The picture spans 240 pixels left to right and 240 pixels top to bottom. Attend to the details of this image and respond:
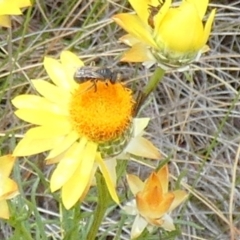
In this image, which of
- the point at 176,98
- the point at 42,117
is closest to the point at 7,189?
the point at 42,117

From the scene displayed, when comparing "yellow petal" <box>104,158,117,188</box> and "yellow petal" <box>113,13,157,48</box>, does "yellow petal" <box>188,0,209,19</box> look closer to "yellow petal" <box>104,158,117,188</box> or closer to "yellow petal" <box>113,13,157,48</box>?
"yellow petal" <box>113,13,157,48</box>

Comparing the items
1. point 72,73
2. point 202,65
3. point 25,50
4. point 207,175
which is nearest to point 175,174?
point 207,175

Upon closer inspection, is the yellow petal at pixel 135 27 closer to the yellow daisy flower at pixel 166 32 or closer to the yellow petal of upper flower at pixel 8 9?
the yellow daisy flower at pixel 166 32

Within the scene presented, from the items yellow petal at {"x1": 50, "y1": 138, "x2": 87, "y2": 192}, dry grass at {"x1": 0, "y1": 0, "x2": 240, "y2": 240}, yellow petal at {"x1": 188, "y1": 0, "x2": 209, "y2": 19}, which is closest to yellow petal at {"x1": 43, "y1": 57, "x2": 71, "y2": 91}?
yellow petal at {"x1": 50, "y1": 138, "x2": 87, "y2": 192}

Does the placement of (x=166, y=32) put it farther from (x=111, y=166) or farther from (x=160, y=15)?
(x=111, y=166)

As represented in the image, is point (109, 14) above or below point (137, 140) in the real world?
below

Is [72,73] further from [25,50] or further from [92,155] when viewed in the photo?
[25,50]

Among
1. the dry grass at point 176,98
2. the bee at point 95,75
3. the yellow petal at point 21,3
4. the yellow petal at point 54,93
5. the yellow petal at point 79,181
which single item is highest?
the yellow petal at point 21,3

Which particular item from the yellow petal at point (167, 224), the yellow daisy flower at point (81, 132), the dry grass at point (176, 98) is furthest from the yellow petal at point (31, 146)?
the dry grass at point (176, 98)

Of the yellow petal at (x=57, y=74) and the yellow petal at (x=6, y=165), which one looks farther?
the yellow petal at (x=57, y=74)
